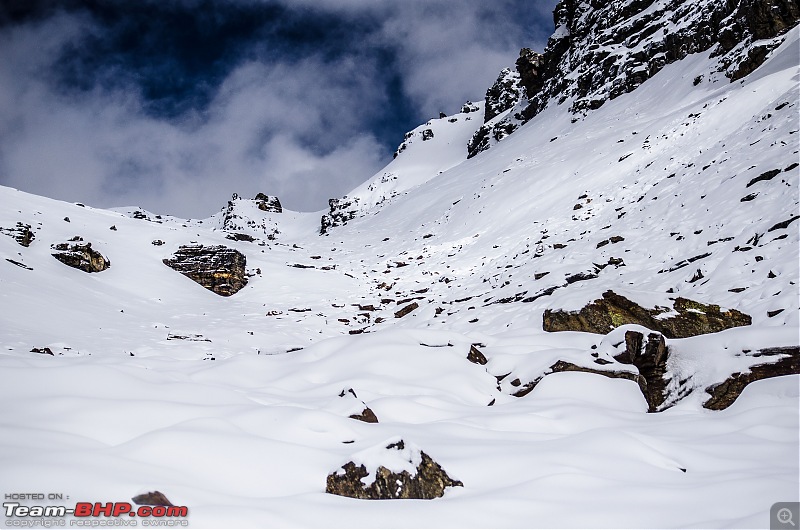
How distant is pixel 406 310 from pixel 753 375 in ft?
45.1

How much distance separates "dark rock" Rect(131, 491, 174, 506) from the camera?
3033mm

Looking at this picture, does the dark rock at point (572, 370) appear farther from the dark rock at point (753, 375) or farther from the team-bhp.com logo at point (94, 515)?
the team-bhp.com logo at point (94, 515)

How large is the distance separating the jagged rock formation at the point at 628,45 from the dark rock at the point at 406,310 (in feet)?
77.0

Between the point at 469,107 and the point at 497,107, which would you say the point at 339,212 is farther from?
the point at 469,107

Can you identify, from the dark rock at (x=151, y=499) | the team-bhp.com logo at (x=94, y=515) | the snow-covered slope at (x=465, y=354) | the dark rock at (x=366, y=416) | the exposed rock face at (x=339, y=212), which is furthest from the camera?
the exposed rock face at (x=339, y=212)

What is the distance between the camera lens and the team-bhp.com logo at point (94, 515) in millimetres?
2750

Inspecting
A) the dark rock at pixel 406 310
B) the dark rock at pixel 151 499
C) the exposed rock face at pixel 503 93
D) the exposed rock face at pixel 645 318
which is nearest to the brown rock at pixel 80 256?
the dark rock at pixel 406 310

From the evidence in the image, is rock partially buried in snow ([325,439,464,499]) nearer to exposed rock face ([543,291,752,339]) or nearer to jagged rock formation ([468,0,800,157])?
exposed rock face ([543,291,752,339])

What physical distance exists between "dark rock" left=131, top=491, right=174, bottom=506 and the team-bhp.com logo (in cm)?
3

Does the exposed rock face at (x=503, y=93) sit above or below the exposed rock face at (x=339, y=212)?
above

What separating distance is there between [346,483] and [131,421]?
2335mm

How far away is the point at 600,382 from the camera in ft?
23.1

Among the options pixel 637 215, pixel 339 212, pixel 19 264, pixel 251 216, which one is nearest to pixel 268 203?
pixel 251 216

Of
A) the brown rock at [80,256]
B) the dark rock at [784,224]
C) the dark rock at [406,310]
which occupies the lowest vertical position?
the dark rock at [784,224]
